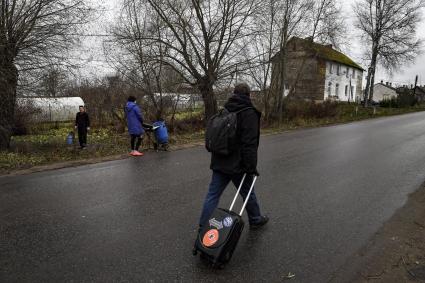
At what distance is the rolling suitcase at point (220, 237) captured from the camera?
3.58 meters

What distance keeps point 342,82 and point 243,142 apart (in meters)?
62.0

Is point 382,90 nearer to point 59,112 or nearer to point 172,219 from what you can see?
point 59,112

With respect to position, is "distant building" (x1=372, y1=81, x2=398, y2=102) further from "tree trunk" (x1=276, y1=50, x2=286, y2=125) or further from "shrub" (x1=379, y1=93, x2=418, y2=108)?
"tree trunk" (x1=276, y1=50, x2=286, y2=125)

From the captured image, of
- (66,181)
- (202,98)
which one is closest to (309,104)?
(202,98)

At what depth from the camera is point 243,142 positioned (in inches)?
158

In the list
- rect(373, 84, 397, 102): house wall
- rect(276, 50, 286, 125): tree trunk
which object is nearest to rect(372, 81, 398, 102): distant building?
rect(373, 84, 397, 102): house wall

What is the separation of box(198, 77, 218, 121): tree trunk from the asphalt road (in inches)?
402

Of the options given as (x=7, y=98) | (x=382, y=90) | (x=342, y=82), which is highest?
(x=342, y=82)

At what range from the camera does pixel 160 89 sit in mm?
16891

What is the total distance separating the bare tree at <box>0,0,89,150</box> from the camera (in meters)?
10.6

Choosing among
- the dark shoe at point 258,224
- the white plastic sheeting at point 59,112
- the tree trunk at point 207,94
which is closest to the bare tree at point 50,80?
the white plastic sheeting at point 59,112

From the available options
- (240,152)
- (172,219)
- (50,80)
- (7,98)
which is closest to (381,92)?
(50,80)

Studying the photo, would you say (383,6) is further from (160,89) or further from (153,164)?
(153,164)

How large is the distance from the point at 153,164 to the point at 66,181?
2.40m
